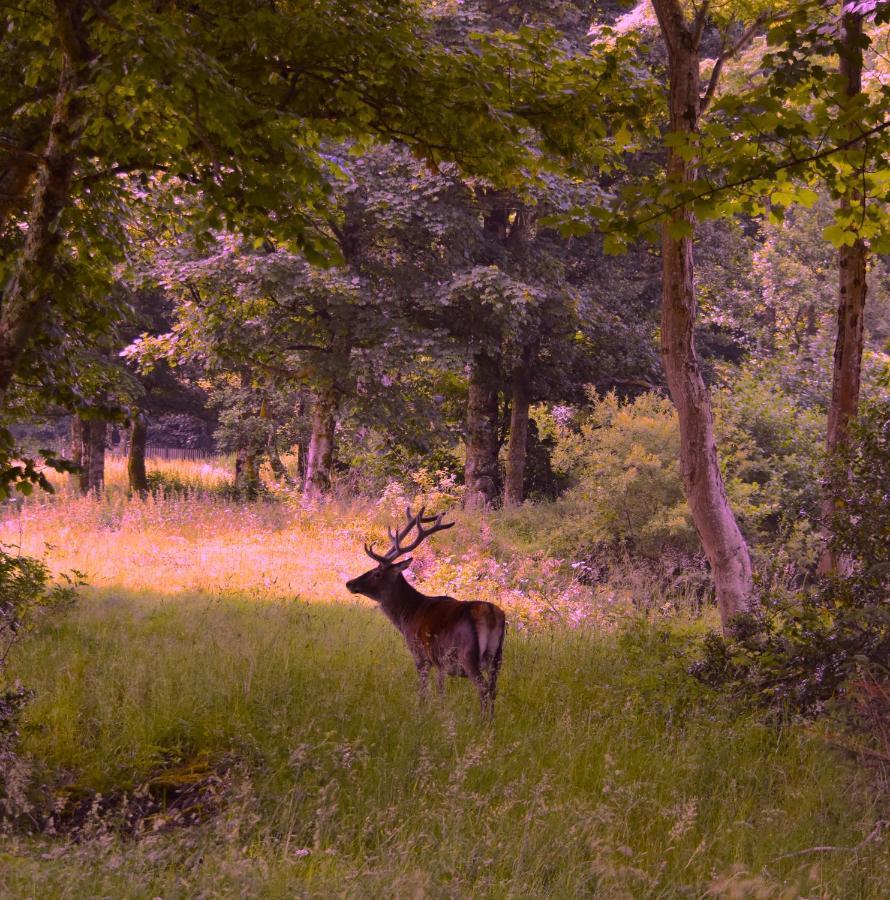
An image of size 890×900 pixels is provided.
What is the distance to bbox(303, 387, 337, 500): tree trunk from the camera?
20312mm

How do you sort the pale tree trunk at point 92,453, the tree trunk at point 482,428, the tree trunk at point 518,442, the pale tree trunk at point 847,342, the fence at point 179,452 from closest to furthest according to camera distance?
the pale tree trunk at point 847,342
the tree trunk at point 482,428
the tree trunk at point 518,442
the pale tree trunk at point 92,453
the fence at point 179,452

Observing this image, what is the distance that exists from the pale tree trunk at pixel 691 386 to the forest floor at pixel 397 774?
93 centimetres

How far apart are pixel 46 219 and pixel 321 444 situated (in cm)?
1534

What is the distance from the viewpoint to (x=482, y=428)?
71.4ft

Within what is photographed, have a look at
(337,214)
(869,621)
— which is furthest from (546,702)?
(337,214)

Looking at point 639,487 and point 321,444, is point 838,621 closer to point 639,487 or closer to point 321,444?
point 639,487

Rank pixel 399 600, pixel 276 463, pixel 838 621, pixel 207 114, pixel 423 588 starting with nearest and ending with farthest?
pixel 207 114 → pixel 838 621 → pixel 399 600 → pixel 423 588 → pixel 276 463

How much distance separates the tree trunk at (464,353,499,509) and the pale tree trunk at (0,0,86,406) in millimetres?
15923

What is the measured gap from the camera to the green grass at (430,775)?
4.09 meters

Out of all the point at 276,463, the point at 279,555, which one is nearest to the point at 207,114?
the point at 279,555

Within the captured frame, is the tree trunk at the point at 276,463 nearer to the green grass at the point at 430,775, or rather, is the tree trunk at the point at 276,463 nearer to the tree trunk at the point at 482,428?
the tree trunk at the point at 482,428

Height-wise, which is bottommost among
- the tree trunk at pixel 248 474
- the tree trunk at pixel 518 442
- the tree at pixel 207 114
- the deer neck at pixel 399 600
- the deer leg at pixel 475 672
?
the deer leg at pixel 475 672

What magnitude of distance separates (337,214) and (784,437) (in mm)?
13708

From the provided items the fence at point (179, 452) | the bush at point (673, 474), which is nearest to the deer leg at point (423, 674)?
the bush at point (673, 474)
